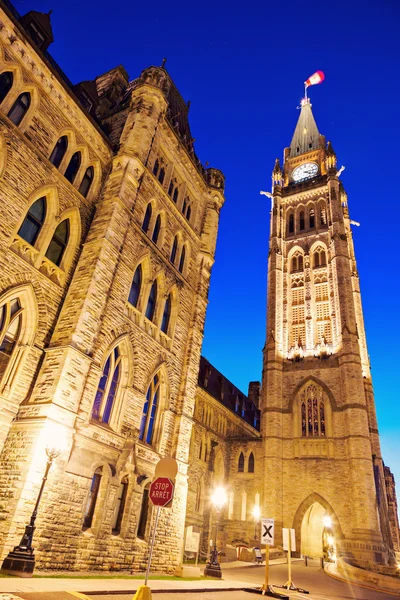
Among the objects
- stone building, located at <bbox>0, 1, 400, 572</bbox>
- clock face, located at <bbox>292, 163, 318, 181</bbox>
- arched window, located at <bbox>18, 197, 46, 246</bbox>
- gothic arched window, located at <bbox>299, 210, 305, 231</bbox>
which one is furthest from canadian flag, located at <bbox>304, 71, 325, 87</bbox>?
arched window, located at <bbox>18, 197, 46, 246</bbox>

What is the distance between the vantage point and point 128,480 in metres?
14.4

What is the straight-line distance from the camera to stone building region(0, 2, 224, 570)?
38.5 ft

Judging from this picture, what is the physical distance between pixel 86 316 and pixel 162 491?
25.9ft

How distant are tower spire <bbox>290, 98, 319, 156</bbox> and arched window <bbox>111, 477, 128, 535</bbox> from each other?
190 ft

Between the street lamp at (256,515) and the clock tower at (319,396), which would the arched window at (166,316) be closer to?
the clock tower at (319,396)

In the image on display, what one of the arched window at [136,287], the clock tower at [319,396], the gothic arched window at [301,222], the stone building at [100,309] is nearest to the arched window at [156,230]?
the stone building at [100,309]

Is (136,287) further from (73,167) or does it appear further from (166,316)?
(73,167)

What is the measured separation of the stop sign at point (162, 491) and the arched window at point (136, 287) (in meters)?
10.4

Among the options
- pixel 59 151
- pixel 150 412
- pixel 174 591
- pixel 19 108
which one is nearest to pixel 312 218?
pixel 150 412

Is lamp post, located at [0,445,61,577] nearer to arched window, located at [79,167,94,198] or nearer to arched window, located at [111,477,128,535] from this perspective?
arched window, located at [111,477,128,535]

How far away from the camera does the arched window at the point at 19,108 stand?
13591 millimetres

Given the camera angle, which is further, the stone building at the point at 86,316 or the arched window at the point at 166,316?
the arched window at the point at 166,316

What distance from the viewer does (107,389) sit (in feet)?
48.4

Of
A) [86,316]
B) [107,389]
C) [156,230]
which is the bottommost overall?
[107,389]
